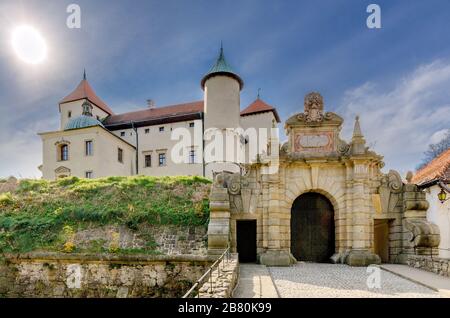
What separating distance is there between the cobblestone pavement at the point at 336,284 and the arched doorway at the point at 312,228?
7.27 ft

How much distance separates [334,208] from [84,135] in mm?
28882

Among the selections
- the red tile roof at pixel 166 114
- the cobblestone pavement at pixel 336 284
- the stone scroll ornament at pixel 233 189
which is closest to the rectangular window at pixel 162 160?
the red tile roof at pixel 166 114

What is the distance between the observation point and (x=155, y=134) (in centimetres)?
3928

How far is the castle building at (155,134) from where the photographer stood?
34.5m

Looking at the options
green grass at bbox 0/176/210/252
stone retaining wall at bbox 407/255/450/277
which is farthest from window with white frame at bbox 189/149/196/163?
stone retaining wall at bbox 407/255/450/277

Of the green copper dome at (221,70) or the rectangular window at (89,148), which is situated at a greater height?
the green copper dome at (221,70)

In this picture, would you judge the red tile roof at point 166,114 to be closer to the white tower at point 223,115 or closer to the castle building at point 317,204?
the white tower at point 223,115

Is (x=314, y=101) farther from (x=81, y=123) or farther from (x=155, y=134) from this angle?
(x=81, y=123)

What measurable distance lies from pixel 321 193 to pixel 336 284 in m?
5.63

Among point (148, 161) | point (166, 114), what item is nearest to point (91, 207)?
point (148, 161)

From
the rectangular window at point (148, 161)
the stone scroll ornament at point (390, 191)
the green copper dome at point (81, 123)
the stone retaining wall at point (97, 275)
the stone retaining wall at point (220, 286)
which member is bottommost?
the stone retaining wall at point (97, 275)

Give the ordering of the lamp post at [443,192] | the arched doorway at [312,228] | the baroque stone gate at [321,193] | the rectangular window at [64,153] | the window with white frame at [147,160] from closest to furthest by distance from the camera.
→ the lamp post at [443,192] → the baroque stone gate at [321,193] → the arched doorway at [312,228] → the rectangular window at [64,153] → the window with white frame at [147,160]

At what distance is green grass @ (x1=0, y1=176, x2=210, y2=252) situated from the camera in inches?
621

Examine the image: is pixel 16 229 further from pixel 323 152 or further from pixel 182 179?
pixel 323 152
